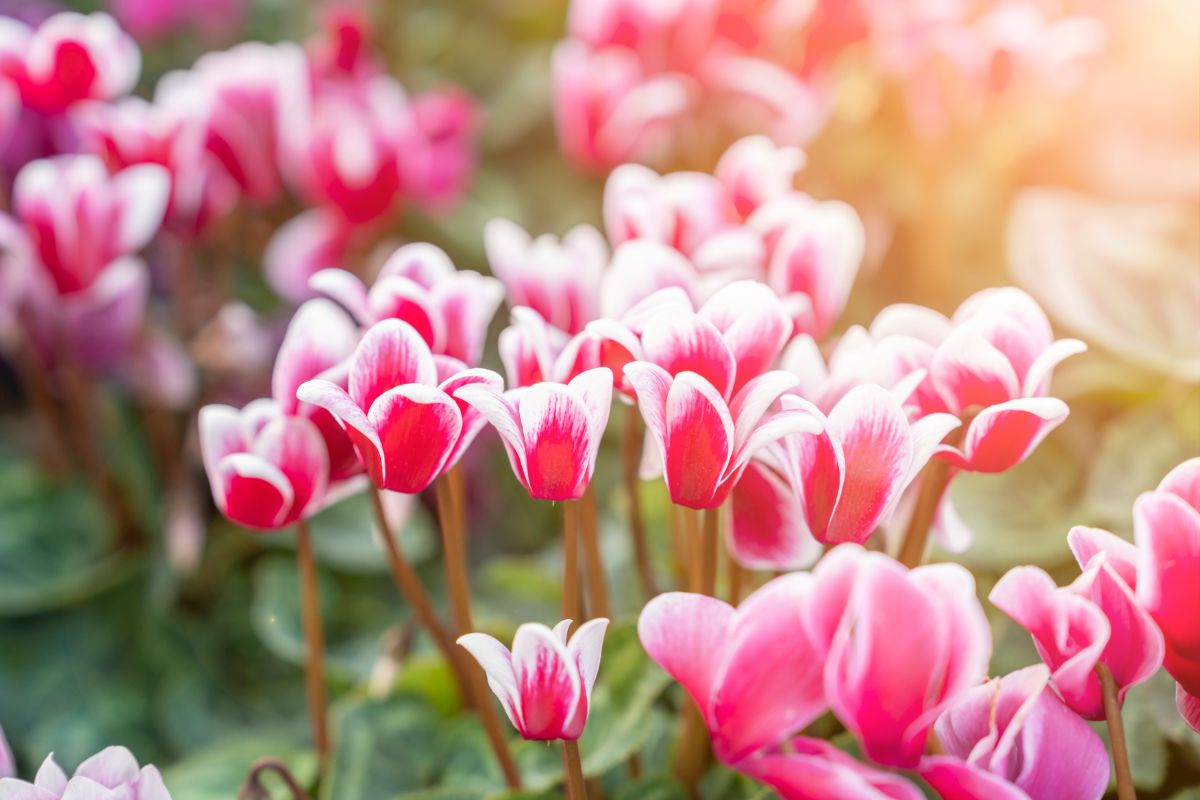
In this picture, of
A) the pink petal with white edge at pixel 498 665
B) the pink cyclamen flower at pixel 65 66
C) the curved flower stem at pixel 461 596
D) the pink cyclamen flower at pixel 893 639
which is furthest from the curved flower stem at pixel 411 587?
the pink cyclamen flower at pixel 65 66

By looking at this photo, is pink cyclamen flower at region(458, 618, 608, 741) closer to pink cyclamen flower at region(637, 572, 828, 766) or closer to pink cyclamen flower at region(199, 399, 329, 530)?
pink cyclamen flower at region(637, 572, 828, 766)

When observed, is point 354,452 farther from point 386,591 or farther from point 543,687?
point 386,591

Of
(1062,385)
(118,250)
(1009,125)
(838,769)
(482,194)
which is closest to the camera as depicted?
(838,769)

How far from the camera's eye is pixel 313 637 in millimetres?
612

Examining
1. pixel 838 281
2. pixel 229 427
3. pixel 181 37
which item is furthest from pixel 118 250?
pixel 181 37

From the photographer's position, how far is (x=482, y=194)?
1203 mm

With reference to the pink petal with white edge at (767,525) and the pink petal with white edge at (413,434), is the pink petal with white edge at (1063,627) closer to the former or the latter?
the pink petal with white edge at (767,525)

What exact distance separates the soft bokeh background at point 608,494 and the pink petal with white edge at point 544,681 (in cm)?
14

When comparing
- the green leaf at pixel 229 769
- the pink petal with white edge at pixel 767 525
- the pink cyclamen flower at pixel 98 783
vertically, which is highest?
the pink petal with white edge at pixel 767 525

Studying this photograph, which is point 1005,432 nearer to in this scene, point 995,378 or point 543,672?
point 995,378

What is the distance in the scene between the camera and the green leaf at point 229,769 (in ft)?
2.10

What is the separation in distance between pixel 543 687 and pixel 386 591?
56 centimetres

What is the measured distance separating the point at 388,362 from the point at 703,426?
0.41 feet

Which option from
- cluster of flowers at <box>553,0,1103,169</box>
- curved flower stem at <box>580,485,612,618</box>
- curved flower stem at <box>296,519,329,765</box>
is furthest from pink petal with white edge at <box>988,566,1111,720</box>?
cluster of flowers at <box>553,0,1103,169</box>
